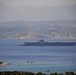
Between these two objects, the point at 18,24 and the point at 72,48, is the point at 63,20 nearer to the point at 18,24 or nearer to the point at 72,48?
the point at 72,48

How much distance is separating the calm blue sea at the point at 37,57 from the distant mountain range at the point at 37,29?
0.16 meters

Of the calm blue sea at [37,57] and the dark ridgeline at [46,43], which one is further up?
the dark ridgeline at [46,43]

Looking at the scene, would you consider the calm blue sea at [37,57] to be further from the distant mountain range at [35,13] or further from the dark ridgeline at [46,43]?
the distant mountain range at [35,13]

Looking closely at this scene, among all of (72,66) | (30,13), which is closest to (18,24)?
(30,13)

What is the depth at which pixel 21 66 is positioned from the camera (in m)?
4.00

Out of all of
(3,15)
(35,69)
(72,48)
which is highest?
(3,15)

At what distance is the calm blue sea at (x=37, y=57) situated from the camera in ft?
13.1

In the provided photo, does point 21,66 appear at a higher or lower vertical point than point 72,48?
lower

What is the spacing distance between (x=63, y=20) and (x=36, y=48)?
678mm

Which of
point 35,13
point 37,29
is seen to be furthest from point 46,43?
point 35,13

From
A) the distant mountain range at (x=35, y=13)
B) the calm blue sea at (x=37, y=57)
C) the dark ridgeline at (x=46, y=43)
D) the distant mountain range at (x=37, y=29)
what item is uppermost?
the distant mountain range at (x=35, y=13)

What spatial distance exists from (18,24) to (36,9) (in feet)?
1.34

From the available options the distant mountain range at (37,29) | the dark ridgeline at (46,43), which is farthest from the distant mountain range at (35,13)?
the dark ridgeline at (46,43)

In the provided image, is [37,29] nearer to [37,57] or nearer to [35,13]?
[35,13]
